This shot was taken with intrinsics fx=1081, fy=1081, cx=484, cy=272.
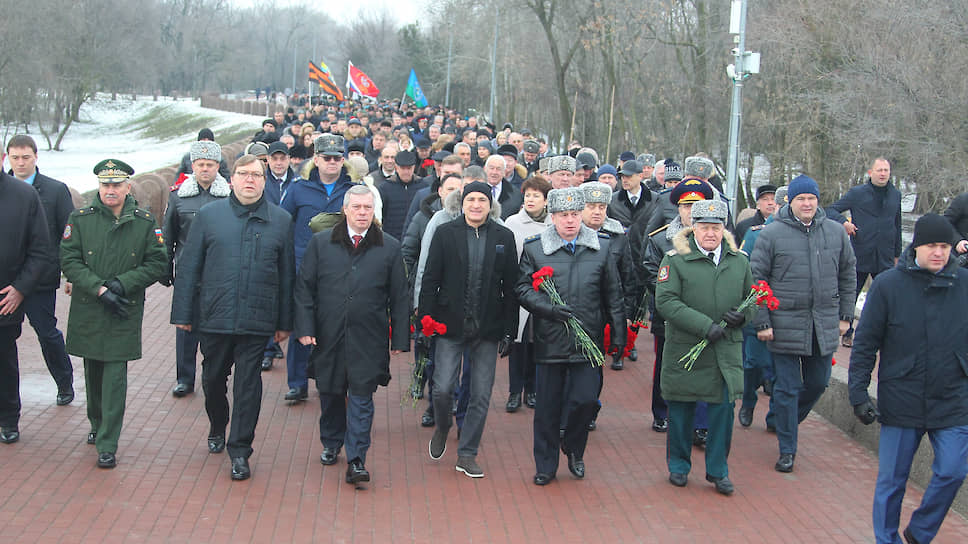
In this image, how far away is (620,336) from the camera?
7.05m

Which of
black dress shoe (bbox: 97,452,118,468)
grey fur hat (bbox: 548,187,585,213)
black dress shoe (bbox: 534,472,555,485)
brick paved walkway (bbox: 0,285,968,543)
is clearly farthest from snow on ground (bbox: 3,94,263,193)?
black dress shoe (bbox: 534,472,555,485)

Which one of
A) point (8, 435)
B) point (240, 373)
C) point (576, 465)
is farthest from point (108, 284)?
point (576, 465)

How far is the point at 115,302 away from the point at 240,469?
1.35 m

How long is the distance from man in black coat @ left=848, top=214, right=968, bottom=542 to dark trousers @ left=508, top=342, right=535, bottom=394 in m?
3.38

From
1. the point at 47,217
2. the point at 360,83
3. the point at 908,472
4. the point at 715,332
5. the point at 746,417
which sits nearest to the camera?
the point at 908,472

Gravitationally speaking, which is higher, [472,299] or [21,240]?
[21,240]

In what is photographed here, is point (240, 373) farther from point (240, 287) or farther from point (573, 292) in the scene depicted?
point (573, 292)

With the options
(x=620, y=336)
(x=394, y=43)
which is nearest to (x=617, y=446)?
(x=620, y=336)

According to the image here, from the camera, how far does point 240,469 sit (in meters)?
6.91

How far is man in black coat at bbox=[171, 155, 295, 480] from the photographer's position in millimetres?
6816

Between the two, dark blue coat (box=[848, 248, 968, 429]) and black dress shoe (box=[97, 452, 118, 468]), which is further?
black dress shoe (box=[97, 452, 118, 468])

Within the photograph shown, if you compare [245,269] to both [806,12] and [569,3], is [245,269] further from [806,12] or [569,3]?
[569,3]

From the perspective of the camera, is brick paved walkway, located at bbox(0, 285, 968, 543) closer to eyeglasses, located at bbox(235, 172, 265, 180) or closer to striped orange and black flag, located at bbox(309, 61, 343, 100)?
eyeglasses, located at bbox(235, 172, 265, 180)

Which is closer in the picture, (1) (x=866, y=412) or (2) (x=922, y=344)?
(2) (x=922, y=344)
